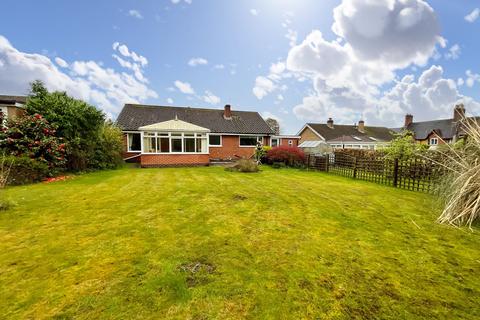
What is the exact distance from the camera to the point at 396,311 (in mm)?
2463

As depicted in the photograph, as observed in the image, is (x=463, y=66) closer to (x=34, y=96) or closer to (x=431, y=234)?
(x=431, y=234)

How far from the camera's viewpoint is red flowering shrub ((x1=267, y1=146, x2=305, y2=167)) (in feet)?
54.5

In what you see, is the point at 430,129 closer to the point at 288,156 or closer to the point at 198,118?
the point at 288,156

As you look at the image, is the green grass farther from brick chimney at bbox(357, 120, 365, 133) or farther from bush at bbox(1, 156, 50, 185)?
brick chimney at bbox(357, 120, 365, 133)

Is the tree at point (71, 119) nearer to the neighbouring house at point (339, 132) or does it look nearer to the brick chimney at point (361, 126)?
the neighbouring house at point (339, 132)

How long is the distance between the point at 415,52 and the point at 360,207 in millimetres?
12282

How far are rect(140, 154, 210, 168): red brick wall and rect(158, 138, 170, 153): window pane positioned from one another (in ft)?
1.47

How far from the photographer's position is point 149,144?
16500 mm

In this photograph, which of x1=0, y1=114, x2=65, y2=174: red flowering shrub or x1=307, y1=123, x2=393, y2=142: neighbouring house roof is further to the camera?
x1=307, y1=123, x2=393, y2=142: neighbouring house roof

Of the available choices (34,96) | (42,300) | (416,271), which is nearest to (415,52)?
(416,271)

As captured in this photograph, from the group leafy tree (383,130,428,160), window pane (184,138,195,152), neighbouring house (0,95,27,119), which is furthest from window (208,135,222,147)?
leafy tree (383,130,428,160)

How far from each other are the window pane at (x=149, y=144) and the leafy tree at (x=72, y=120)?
122 inches

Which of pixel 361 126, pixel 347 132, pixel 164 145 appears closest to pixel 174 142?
pixel 164 145

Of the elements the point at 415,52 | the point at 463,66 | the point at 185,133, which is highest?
the point at 415,52
